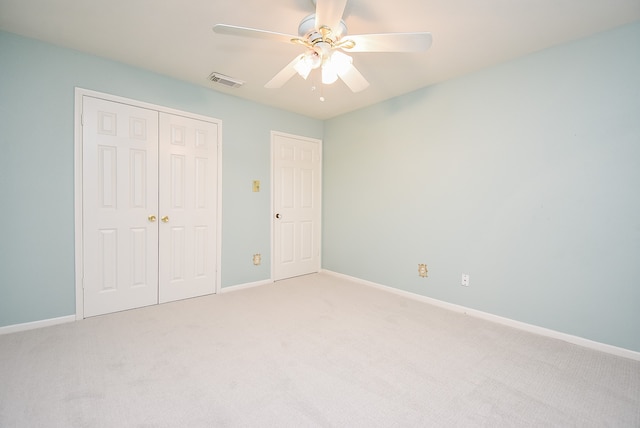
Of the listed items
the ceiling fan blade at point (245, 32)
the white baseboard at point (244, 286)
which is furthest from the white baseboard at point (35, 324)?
the ceiling fan blade at point (245, 32)

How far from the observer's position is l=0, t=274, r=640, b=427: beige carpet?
58.3 inches

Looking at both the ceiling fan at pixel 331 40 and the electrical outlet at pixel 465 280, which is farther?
the electrical outlet at pixel 465 280

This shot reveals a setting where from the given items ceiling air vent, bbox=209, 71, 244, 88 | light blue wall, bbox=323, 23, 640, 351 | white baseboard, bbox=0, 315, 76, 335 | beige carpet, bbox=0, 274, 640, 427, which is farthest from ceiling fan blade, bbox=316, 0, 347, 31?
white baseboard, bbox=0, 315, 76, 335

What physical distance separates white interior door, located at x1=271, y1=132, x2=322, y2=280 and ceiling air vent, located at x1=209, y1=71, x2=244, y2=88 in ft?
2.94

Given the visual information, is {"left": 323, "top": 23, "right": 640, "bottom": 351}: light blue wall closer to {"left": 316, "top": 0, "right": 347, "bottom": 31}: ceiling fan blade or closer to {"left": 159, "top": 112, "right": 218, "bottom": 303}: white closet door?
{"left": 316, "top": 0, "right": 347, "bottom": 31}: ceiling fan blade

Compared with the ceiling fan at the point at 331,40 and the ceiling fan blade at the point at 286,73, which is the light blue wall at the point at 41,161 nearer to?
the ceiling fan blade at the point at 286,73

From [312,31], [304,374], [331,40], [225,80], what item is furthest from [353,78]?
[304,374]

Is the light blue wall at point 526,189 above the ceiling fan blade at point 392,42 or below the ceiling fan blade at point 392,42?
below

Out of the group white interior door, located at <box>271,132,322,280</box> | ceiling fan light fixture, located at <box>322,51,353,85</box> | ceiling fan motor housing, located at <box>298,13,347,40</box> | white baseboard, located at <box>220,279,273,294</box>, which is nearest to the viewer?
ceiling fan motor housing, located at <box>298,13,347,40</box>

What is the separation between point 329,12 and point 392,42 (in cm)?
44

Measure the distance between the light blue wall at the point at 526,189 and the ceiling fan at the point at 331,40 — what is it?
1437 millimetres

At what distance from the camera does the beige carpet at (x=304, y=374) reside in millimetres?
1481

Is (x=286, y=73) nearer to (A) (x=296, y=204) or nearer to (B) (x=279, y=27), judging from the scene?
(B) (x=279, y=27)

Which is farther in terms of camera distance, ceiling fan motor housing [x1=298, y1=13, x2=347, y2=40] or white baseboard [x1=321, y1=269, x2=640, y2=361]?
white baseboard [x1=321, y1=269, x2=640, y2=361]
